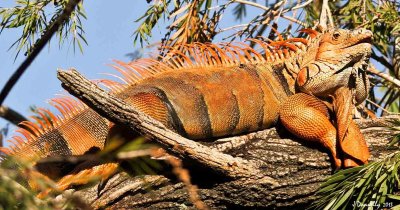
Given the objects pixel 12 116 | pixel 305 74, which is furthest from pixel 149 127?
pixel 12 116

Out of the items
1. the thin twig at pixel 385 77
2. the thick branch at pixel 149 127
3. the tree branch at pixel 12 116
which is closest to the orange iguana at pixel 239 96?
the thick branch at pixel 149 127

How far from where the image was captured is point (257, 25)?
24.7 feet

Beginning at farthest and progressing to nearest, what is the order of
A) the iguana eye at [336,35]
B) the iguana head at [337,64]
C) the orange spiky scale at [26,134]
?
the iguana eye at [336,35] → the iguana head at [337,64] → the orange spiky scale at [26,134]

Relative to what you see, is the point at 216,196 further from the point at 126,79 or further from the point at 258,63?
the point at 258,63

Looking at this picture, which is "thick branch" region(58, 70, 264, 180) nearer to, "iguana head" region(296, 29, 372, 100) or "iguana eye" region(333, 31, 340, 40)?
"iguana head" region(296, 29, 372, 100)

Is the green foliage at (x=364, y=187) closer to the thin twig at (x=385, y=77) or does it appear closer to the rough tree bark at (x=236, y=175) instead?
the rough tree bark at (x=236, y=175)

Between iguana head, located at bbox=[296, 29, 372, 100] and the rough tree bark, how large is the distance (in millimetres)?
491

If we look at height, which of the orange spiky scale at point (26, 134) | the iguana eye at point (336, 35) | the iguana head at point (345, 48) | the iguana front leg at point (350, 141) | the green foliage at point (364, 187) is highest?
the iguana eye at point (336, 35)

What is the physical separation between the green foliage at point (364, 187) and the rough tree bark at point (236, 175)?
0.41ft

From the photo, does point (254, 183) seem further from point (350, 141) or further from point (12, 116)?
point (12, 116)

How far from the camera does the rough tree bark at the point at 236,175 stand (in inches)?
169

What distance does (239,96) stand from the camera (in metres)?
5.26

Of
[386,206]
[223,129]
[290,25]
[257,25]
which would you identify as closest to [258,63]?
[223,129]

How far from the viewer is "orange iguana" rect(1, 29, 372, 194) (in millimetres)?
4766
